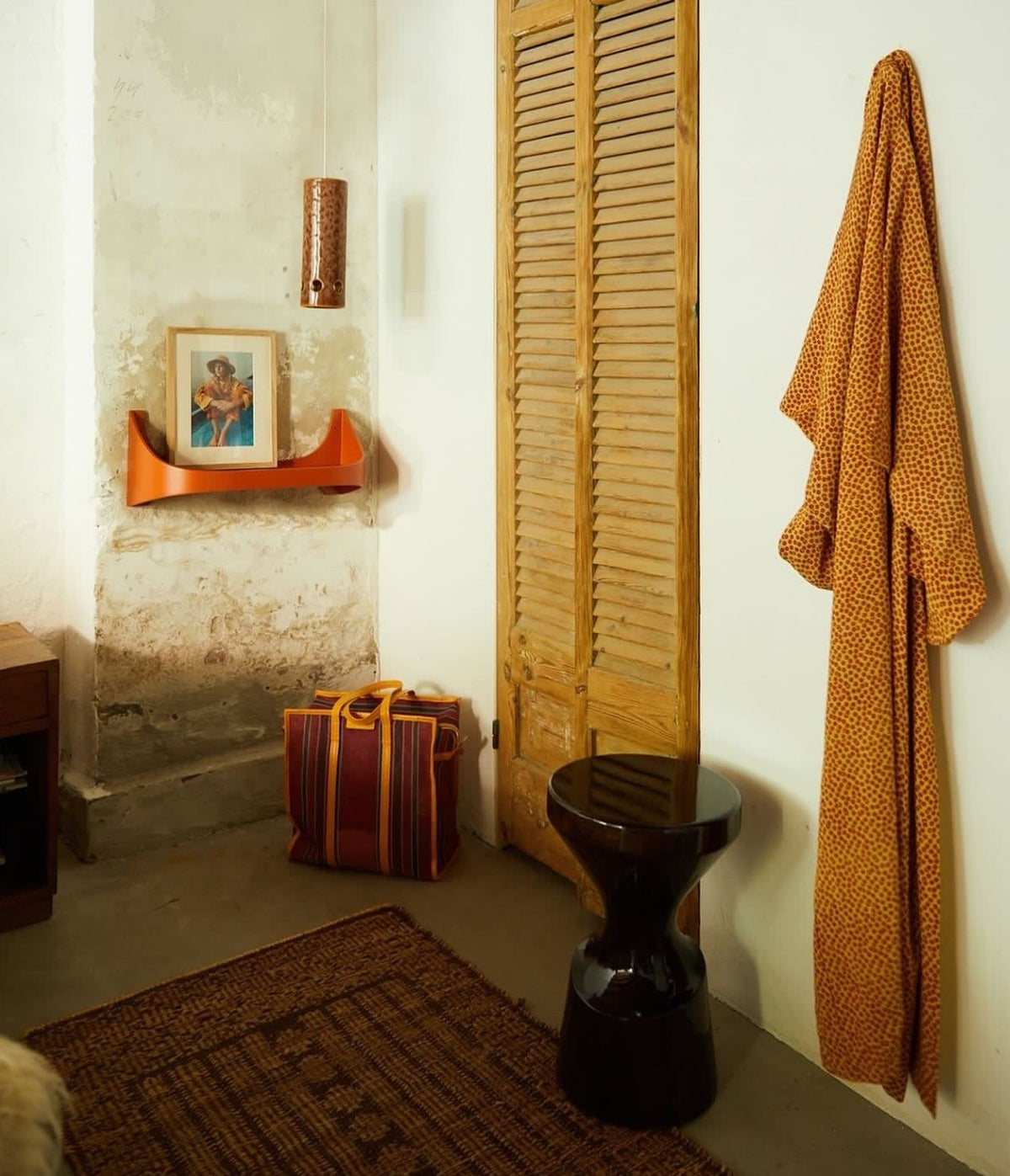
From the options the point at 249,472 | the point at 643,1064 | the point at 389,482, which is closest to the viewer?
the point at 643,1064

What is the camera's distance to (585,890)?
9.39ft

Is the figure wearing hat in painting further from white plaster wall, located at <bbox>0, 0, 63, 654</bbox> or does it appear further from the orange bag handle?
the orange bag handle

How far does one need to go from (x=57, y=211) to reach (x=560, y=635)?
178cm

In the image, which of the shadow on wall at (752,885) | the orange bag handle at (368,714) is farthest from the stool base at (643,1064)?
the orange bag handle at (368,714)

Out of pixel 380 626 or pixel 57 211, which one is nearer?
pixel 57 211

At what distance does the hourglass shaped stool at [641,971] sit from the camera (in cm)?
205

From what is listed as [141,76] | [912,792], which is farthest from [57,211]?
[912,792]

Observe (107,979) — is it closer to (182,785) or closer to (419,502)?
(182,785)

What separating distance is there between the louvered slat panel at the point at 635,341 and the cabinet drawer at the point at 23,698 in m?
1.33

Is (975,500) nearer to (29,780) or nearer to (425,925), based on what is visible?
(425,925)

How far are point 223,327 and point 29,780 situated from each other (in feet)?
4.31

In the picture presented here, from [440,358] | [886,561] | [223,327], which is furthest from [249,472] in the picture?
[886,561]

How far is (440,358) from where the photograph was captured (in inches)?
127

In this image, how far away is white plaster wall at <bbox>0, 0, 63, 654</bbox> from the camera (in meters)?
3.00
